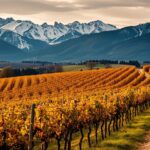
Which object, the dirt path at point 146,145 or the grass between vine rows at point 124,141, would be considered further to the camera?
the grass between vine rows at point 124,141

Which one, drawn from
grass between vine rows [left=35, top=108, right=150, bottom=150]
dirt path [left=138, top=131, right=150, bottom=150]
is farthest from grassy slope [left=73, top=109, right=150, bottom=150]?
dirt path [left=138, top=131, right=150, bottom=150]

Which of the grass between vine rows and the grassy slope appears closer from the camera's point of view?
the grassy slope

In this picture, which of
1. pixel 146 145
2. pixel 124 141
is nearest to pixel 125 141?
pixel 124 141

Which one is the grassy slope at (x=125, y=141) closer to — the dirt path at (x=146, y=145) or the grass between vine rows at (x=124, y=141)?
the grass between vine rows at (x=124, y=141)

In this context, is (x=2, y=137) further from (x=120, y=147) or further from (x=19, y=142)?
(x=120, y=147)

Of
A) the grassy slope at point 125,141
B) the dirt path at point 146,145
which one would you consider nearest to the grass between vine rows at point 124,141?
the grassy slope at point 125,141

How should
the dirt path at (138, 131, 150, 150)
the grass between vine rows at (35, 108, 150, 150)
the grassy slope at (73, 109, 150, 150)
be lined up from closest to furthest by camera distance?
1. the dirt path at (138, 131, 150, 150)
2. the grassy slope at (73, 109, 150, 150)
3. the grass between vine rows at (35, 108, 150, 150)

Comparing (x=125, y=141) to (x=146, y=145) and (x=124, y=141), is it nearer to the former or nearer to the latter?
(x=124, y=141)

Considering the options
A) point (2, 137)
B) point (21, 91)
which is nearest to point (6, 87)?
point (21, 91)

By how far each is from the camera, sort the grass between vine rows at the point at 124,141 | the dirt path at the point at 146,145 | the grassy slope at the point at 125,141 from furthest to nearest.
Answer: the grass between vine rows at the point at 124,141, the grassy slope at the point at 125,141, the dirt path at the point at 146,145

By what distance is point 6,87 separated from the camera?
449 ft

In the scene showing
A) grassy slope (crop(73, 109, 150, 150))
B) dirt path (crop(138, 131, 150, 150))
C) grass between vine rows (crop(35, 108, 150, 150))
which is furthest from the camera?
grass between vine rows (crop(35, 108, 150, 150))

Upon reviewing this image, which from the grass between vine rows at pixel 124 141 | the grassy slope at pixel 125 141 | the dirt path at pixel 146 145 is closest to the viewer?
the dirt path at pixel 146 145

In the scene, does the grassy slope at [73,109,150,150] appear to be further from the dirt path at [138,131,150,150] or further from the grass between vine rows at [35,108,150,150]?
the dirt path at [138,131,150,150]
